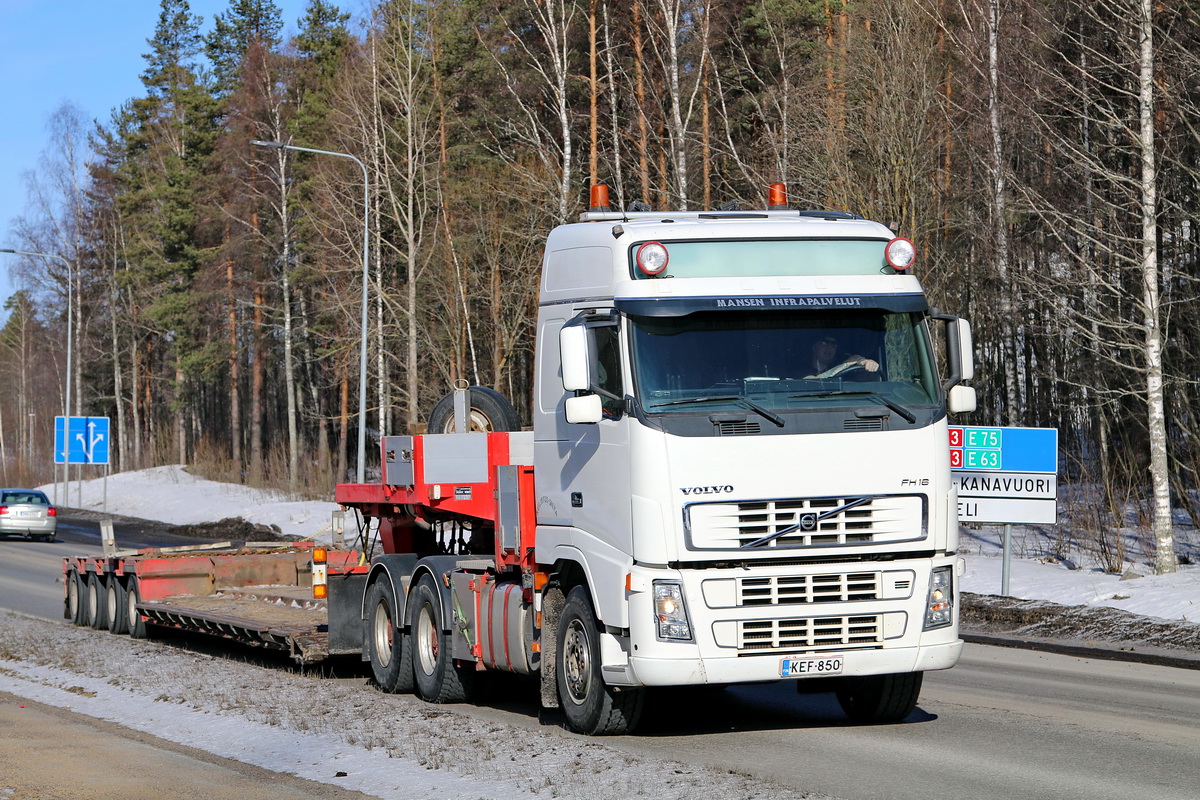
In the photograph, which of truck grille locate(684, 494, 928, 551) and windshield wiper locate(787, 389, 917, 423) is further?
windshield wiper locate(787, 389, 917, 423)

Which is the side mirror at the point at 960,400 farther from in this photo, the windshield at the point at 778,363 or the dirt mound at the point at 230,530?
the dirt mound at the point at 230,530

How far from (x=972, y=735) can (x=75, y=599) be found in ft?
43.2

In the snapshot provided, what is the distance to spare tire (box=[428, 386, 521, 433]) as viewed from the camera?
41.6ft

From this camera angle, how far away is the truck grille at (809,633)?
8.95 m

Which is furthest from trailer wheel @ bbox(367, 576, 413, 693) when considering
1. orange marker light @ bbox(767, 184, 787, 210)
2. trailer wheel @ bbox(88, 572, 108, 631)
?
trailer wheel @ bbox(88, 572, 108, 631)

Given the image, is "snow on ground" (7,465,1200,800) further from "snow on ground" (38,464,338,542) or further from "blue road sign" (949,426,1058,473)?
"snow on ground" (38,464,338,542)

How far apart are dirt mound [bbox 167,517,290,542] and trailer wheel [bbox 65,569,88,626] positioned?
14793 mm

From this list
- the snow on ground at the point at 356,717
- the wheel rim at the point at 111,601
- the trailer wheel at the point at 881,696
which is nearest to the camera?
the snow on ground at the point at 356,717

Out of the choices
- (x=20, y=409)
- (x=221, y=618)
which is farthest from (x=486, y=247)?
(x=20, y=409)

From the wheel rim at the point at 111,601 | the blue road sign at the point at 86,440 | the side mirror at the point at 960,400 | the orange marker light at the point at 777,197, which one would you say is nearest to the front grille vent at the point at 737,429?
the side mirror at the point at 960,400

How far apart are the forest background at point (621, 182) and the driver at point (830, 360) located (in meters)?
9.10

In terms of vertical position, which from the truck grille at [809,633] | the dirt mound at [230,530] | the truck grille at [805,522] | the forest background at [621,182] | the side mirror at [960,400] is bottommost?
the dirt mound at [230,530]

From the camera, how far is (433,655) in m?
11.9

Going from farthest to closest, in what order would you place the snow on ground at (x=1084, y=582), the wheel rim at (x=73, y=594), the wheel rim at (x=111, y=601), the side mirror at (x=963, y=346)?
the wheel rim at (x=73, y=594)
the wheel rim at (x=111, y=601)
the snow on ground at (x=1084, y=582)
the side mirror at (x=963, y=346)
